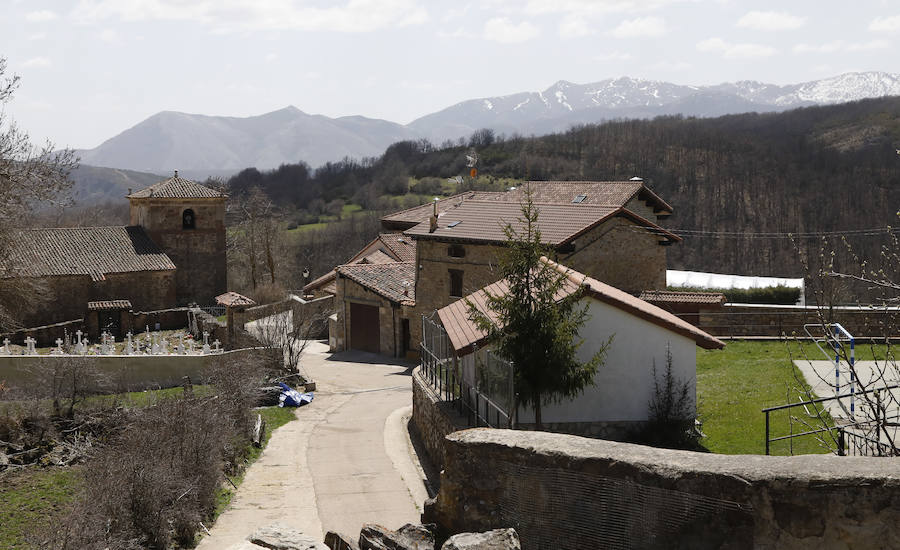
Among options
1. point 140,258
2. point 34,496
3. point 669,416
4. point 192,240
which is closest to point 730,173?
point 192,240

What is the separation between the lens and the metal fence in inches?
528

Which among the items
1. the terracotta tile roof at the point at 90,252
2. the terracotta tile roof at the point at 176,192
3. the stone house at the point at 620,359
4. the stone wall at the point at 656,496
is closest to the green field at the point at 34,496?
the stone house at the point at 620,359

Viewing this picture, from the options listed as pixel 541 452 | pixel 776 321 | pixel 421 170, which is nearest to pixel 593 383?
pixel 541 452

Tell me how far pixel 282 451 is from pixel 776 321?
618 inches

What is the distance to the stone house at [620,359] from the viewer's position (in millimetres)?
14914

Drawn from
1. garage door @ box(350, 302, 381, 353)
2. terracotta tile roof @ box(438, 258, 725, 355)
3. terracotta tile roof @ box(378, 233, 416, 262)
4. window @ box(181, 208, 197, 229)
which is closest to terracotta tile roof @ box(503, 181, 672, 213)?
terracotta tile roof @ box(378, 233, 416, 262)

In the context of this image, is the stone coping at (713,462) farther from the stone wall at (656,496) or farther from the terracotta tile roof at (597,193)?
the terracotta tile roof at (597,193)

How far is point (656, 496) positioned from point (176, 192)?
39.4 metres

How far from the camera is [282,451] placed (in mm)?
18141

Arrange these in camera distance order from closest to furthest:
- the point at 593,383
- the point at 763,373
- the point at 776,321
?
1. the point at 593,383
2. the point at 763,373
3. the point at 776,321

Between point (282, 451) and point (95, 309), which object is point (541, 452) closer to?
point (282, 451)

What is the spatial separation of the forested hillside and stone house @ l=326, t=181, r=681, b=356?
3417cm

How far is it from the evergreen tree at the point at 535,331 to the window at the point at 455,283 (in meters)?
15.3

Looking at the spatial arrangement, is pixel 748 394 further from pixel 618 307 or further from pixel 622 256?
pixel 622 256
